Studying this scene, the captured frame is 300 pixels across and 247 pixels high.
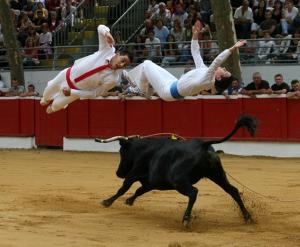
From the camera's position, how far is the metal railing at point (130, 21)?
2212 cm

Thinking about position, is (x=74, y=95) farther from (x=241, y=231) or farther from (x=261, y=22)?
(x=261, y=22)

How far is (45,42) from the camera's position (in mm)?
23000

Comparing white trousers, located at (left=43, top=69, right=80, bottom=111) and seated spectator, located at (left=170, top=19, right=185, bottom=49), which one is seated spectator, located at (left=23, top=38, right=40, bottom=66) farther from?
white trousers, located at (left=43, top=69, right=80, bottom=111)

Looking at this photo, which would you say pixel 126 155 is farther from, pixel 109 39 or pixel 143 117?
pixel 143 117

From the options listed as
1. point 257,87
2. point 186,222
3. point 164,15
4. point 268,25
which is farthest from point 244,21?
point 186,222

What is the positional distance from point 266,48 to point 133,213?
9849mm

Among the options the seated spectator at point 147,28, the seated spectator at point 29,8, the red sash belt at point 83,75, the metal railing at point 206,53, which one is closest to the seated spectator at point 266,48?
the metal railing at point 206,53

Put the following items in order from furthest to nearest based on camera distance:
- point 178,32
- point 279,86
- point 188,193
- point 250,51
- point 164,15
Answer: point 164,15, point 178,32, point 250,51, point 279,86, point 188,193

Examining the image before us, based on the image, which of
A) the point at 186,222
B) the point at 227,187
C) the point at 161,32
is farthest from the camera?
the point at 161,32

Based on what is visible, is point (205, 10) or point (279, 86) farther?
point (205, 10)

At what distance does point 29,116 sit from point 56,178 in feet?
22.1

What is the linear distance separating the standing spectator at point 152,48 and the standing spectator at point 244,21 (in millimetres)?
1933

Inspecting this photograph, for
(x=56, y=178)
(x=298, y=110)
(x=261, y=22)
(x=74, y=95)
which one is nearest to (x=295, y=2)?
(x=261, y=22)

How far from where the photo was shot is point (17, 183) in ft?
39.4
